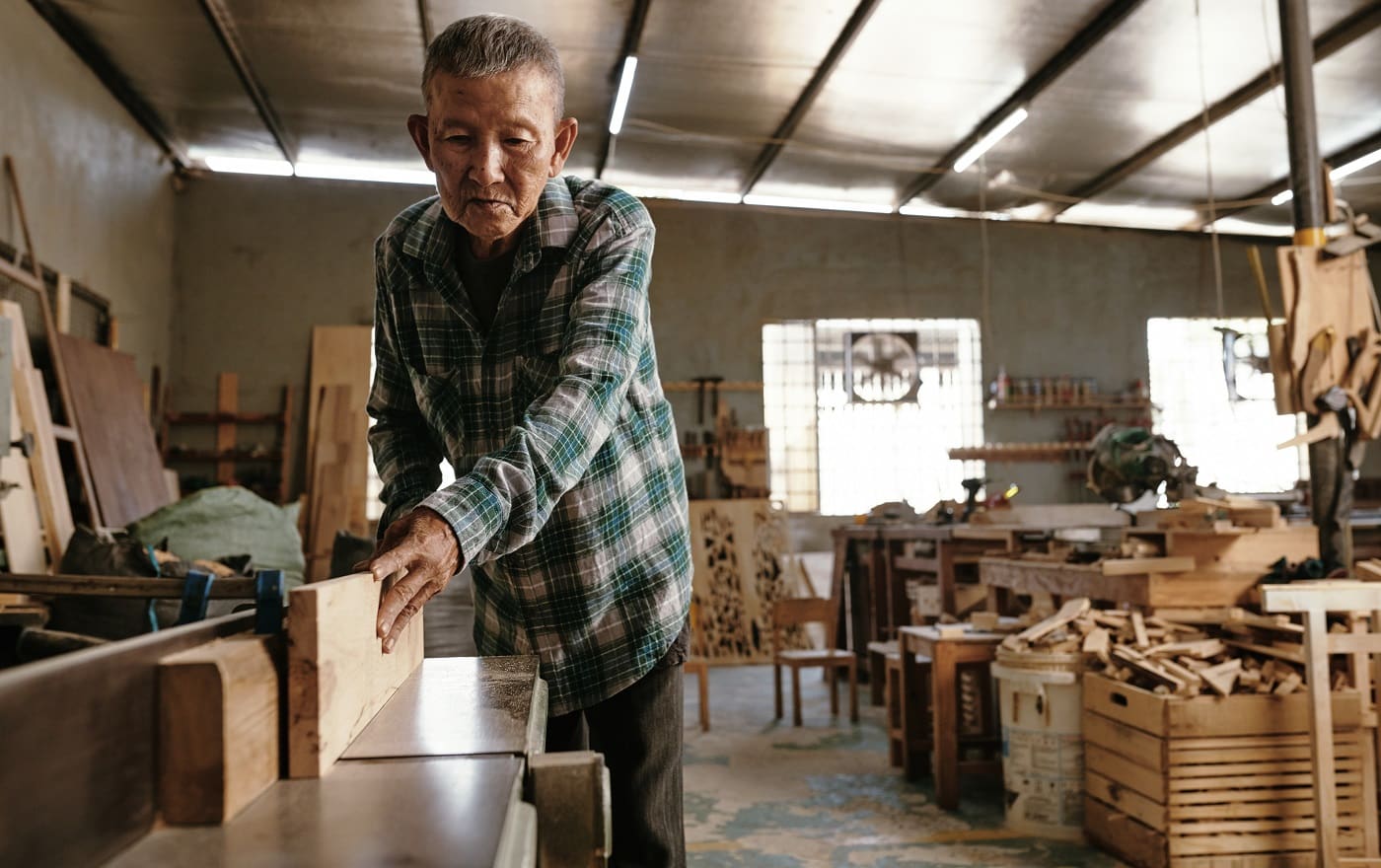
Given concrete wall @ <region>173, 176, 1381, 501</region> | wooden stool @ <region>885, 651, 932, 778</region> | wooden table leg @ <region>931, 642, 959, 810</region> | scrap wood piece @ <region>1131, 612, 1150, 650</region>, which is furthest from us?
concrete wall @ <region>173, 176, 1381, 501</region>

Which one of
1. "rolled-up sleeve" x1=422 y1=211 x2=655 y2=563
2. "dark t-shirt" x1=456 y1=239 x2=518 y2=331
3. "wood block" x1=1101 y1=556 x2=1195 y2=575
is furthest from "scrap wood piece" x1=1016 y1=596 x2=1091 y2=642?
"dark t-shirt" x1=456 y1=239 x2=518 y2=331

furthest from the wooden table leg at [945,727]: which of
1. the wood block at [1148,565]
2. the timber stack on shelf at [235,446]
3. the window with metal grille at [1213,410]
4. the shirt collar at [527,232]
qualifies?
the window with metal grille at [1213,410]

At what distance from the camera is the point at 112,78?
6.57m

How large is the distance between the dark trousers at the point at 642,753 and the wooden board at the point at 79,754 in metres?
0.74

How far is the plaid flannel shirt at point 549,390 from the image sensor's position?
1324 mm

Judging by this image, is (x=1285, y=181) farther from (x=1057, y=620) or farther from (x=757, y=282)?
(x=1057, y=620)

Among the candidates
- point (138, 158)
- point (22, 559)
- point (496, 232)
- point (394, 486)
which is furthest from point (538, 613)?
point (138, 158)

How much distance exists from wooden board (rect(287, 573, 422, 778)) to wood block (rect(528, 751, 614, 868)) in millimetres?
172

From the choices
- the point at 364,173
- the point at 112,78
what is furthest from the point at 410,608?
the point at 364,173

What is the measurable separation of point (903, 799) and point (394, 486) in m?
2.79

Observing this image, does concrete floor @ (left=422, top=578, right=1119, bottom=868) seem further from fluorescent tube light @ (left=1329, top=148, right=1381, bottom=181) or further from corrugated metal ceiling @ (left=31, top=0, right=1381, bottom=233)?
fluorescent tube light @ (left=1329, top=148, right=1381, bottom=181)

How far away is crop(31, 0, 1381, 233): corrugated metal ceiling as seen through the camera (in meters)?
5.70

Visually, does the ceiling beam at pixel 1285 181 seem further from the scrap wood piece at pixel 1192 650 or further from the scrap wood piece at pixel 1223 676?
the scrap wood piece at pixel 1223 676

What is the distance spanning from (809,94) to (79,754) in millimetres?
6689
